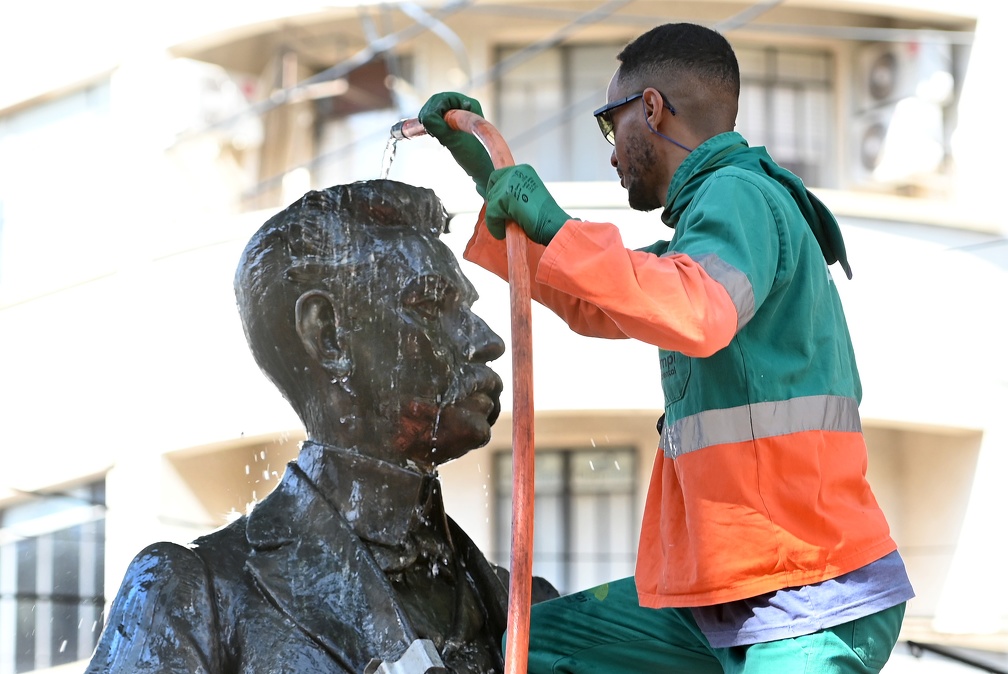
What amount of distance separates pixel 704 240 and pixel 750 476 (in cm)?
42

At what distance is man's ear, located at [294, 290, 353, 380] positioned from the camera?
3080 millimetres

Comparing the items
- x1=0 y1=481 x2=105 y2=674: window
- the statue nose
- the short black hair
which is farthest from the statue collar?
x1=0 y1=481 x2=105 y2=674: window

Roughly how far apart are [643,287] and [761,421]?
43cm

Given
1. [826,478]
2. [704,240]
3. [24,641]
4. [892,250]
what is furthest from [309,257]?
[892,250]

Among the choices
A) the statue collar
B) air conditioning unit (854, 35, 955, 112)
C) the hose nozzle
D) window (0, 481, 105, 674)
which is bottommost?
window (0, 481, 105, 674)

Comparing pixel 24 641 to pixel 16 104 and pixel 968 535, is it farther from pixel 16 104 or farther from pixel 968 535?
pixel 968 535

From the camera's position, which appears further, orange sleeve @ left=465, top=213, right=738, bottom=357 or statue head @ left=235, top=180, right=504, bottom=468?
statue head @ left=235, top=180, right=504, bottom=468

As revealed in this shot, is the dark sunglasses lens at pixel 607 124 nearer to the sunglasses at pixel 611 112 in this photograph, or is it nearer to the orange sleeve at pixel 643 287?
the sunglasses at pixel 611 112

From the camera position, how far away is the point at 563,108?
42.8 ft

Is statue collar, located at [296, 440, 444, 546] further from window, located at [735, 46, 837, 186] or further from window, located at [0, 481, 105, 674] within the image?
window, located at [735, 46, 837, 186]

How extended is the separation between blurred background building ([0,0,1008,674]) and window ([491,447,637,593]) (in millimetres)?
24

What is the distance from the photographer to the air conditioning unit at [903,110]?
12.7 metres

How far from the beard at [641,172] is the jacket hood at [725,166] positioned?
0.34 feet

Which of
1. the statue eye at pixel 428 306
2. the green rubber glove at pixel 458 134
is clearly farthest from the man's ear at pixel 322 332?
the green rubber glove at pixel 458 134
